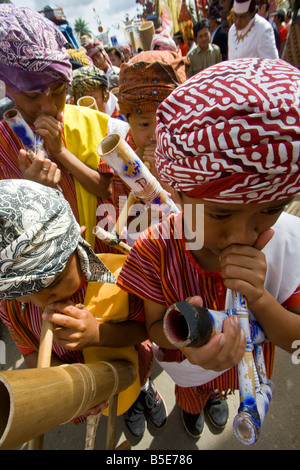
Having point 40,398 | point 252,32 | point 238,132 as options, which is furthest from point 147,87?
point 252,32

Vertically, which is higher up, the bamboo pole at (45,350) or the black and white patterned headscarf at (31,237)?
the black and white patterned headscarf at (31,237)

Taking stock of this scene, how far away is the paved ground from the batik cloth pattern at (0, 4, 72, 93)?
2.49m

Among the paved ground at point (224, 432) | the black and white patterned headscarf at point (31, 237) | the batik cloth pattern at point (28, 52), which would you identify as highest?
the batik cloth pattern at point (28, 52)

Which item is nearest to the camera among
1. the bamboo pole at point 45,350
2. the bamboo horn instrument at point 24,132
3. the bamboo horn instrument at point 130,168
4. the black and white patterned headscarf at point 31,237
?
the black and white patterned headscarf at point 31,237

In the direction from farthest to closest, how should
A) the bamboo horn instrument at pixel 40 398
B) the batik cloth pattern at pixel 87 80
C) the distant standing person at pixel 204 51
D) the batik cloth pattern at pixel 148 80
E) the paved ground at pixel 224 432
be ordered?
the distant standing person at pixel 204 51 → the batik cloth pattern at pixel 87 80 → the paved ground at pixel 224 432 → the batik cloth pattern at pixel 148 80 → the bamboo horn instrument at pixel 40 398

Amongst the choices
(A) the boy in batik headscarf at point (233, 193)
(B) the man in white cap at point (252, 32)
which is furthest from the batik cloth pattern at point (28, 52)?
(B) the man in white cap at point (252, 32)

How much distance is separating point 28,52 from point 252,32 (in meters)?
3.88

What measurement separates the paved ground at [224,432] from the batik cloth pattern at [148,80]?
7.47ft

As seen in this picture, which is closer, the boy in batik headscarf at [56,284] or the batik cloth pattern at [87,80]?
the boy in batik headscarf at [56,284]

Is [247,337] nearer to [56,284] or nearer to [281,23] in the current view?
[56,284]

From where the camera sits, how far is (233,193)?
84 centimetres

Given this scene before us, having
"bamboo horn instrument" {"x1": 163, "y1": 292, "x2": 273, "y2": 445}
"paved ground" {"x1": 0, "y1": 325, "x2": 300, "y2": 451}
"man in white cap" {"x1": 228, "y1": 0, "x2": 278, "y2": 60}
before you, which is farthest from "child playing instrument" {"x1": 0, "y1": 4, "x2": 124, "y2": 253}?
"man in white cap" {"x1": 228, "y1": 0, "x2": 278, "y2": 60}

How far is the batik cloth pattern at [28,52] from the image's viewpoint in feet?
4.83

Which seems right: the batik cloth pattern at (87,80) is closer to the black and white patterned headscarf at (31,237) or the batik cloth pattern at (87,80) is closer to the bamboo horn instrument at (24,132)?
the bamboo horn instrument at (24,132)
